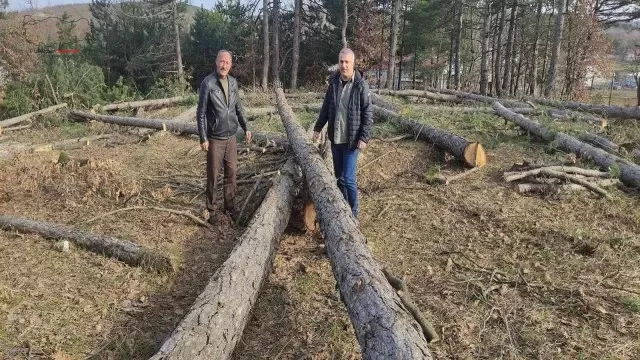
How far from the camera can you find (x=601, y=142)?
836 centimetres

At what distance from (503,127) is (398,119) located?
2677 mm

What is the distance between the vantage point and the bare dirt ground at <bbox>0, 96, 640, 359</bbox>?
3.50 meters

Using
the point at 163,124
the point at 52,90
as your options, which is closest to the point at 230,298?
the point at 163,124

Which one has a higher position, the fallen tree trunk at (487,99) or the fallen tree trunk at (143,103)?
the fallen tree trunk at (487,99)

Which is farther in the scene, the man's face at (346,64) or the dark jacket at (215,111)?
the dark jacket at (215,111)

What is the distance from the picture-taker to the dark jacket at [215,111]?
5.48m

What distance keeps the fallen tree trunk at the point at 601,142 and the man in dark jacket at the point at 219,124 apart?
657 cm

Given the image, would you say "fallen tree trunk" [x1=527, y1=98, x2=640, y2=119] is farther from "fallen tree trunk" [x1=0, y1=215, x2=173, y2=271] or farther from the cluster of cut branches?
"fallen tree trunk" [x1=0, y1=215, x2=173, y2=271]

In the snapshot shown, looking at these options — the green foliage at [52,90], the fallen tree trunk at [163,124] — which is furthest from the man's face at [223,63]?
the green foliage at [52,90]

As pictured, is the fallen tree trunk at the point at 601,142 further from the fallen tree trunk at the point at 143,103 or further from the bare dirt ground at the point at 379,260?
the fallen tree trunk at the point at 143,103

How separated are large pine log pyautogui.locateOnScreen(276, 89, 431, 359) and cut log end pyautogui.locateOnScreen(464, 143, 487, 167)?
3.03 meters

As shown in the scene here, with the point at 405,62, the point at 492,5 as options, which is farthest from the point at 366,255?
the point at 405,62

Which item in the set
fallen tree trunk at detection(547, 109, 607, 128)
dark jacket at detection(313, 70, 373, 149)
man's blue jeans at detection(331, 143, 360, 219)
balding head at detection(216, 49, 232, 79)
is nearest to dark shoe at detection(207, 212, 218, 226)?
man's blue jeans at detection(331, 143, 360, 219)

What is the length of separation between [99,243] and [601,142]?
8429 millimetres
